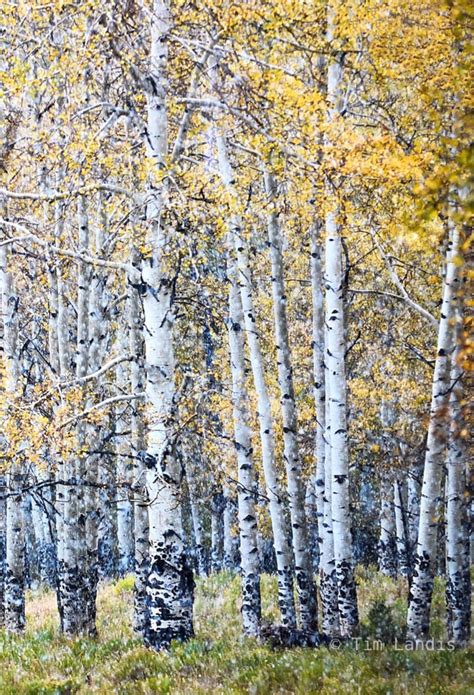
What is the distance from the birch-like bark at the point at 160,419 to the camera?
905 cm

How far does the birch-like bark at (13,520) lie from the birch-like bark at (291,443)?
16.4ft

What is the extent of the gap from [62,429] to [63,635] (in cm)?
499

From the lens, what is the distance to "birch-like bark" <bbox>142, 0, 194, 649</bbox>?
9055 millimetres

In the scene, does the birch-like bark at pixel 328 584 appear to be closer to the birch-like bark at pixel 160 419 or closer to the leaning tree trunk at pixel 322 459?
the leaning tree trunk at pixel 322 459

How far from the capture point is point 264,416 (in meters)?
13.0

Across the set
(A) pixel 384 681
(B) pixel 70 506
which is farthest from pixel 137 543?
(A) pixel 384 681

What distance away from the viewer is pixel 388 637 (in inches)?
455

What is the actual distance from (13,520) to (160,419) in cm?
686

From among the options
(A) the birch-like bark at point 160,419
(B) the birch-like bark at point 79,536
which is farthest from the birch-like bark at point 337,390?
(B) the birch-like bark at point 79,536

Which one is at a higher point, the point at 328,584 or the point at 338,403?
the point at 338,403

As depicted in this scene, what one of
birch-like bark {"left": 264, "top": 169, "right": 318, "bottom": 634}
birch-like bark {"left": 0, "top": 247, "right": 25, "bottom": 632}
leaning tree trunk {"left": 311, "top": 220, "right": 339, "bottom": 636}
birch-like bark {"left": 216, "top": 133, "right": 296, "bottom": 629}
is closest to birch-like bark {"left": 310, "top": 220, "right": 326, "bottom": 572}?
leaning tree trunk {"left": 311, "top": 220, "right": 339, "bottom": 636}

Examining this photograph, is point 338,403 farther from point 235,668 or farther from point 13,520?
point 13,520

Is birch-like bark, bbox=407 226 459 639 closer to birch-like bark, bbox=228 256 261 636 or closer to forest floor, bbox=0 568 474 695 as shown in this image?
forest floor, bbox=0 568 474 695

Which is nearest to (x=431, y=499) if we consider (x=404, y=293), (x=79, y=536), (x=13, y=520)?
(x=404, y=293)
